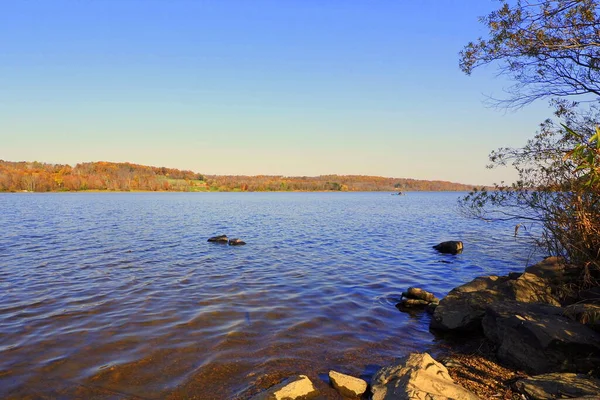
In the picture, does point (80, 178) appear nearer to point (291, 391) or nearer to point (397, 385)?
point (291, 391)

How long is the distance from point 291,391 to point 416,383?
2.12m

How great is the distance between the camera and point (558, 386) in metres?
5.69

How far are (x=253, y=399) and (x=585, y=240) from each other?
797cm

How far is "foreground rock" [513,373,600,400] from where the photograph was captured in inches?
215

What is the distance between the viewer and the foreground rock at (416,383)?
569 centimetres

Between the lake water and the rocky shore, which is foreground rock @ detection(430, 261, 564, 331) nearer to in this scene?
the rocky shore

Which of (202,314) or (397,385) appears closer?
(397,385)

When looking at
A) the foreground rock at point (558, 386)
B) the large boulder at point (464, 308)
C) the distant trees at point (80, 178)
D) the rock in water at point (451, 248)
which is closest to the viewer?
the foreground rock at point (558, 386)

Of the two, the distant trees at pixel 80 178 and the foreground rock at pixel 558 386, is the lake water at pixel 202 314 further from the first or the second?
the distant trees at pixel 80 178

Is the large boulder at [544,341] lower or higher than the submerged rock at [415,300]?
higher

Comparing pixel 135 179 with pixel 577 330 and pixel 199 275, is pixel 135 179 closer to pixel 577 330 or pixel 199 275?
pixel 199 275

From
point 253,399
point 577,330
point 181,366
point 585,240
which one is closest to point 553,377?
point 577,330

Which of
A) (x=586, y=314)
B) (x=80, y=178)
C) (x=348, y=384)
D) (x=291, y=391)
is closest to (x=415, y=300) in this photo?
(x=586, y=314)

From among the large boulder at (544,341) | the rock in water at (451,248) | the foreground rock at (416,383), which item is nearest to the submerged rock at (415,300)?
the large boulder at (544,341)
